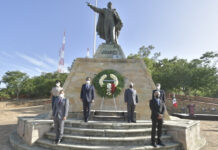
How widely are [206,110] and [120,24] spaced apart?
17622mm

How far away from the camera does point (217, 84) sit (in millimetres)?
21906

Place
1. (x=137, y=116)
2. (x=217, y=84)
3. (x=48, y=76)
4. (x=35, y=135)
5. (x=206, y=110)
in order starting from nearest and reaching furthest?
(x=35, y=135)
(x=137, y=116)
(x=206, y=110)
(x=217, y=84)
(x=48, y=76)

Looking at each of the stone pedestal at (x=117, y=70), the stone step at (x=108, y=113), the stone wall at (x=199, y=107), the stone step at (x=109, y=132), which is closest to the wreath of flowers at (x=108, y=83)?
the stone pedestal at (x=117, y=70)

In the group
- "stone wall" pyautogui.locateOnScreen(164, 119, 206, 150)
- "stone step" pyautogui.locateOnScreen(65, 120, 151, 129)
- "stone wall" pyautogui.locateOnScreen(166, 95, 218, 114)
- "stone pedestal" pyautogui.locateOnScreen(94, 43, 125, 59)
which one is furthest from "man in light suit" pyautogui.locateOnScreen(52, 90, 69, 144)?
"stone wall" pyautogui.locateOnScreen(166, 95, 218, 114)

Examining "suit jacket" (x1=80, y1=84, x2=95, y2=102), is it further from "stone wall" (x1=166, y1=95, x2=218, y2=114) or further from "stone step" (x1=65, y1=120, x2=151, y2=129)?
"stone wall" (x1=166, y1=95, x2=218, y2=114)

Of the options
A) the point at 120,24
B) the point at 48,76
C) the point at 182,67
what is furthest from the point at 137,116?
the point at 48,76

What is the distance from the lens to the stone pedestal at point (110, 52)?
8695 mm

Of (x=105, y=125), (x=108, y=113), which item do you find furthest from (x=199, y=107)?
(x=105, y=125)

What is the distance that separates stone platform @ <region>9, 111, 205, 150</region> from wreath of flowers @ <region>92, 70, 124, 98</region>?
2359 millimetres

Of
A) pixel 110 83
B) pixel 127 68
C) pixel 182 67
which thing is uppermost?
pixel 182 67

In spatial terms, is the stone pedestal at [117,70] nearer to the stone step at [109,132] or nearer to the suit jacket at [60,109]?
the stone step at [109,132]

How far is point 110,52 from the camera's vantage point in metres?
8.79

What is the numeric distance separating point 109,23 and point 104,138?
702cm

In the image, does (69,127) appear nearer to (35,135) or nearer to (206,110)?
(35,135)
